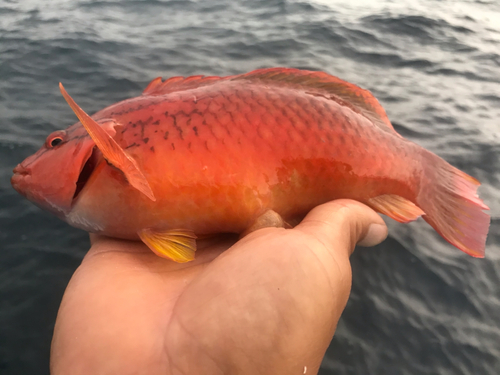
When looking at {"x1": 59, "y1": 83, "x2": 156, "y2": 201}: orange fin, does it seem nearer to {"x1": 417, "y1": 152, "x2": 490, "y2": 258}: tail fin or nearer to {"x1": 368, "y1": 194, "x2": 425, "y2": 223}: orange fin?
{"x1": 368, "y1": 194, "x2": 425, "y2": 223}: orange fin

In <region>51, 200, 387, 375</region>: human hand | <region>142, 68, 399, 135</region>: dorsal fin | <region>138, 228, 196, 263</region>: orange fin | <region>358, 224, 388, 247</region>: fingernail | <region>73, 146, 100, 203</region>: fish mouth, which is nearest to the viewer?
<region>51, 200, 387, 375</region>: human hand

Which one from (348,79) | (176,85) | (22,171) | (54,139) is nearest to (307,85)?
(176,85)

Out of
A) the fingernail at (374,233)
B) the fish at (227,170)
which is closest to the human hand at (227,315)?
the fish at (227,170)

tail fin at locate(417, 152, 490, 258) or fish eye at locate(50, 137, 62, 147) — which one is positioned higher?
fish eye at locate(50, 137, 62, 147)

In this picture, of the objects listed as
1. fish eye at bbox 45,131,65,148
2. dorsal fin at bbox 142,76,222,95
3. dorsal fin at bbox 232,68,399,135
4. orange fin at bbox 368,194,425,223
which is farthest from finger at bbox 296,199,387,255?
fish eye at bbox 45,131,65,148

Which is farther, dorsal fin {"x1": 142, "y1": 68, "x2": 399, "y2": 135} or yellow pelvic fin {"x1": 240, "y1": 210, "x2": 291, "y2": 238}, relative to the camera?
dorsal fin {"x1": 142, "y1": 68, "x2": 399, "y2": 135}

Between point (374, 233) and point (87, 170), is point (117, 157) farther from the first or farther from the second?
point (374, 233)

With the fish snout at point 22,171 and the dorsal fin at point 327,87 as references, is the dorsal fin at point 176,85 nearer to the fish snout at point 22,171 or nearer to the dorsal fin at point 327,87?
A: the dorsal fin at point 327,87
